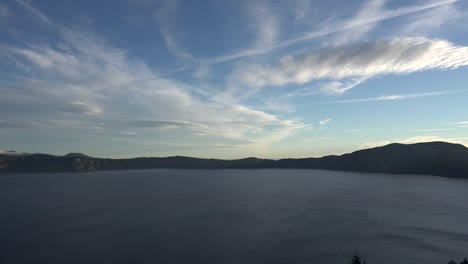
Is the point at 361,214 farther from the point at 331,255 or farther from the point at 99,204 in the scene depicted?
the point at 99,204

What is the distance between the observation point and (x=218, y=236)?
90.8 m

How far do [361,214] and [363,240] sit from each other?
40.9 meters

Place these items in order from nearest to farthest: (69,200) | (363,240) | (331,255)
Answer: (331,255), (363,240), (69,200)

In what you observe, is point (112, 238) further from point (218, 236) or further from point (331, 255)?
point (331, 255)

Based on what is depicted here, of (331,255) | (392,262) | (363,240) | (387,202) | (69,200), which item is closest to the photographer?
(392,262)

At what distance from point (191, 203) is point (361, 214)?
78.8m

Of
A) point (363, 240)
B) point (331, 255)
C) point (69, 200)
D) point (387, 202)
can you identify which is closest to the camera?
point (331, 255)

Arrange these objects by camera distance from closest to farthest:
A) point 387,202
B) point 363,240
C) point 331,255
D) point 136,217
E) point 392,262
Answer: point 392,262
point 331,255
point 363,240
point 136,217
point 387,202

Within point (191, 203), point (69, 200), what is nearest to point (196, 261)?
point (191, 203)

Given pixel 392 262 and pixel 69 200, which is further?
pixel 69 200

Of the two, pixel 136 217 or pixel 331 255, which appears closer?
pixel 331 255

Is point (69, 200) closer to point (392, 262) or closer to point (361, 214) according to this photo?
point (361, 214)

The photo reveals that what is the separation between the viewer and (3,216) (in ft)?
417

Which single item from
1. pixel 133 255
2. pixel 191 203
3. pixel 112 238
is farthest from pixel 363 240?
pixel 191 203
